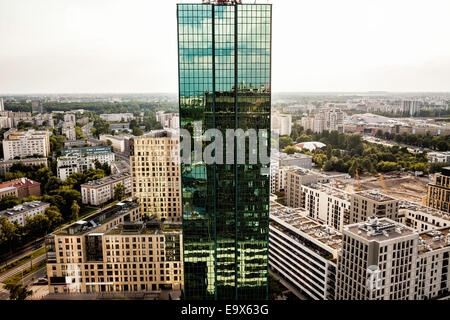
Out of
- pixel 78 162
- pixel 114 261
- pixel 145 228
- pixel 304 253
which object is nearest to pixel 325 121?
pixel 304 253

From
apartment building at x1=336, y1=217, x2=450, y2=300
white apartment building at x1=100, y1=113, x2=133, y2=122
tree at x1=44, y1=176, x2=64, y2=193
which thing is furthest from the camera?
white apartment building at x1=100, y1=113, x2=133, y2=122

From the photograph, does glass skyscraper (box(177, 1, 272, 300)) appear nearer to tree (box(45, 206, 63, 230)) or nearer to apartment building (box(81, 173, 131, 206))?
tree (box(45, 206, 63, 230))

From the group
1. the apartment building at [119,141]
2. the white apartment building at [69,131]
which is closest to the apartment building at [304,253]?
the apartment building at [119,141]

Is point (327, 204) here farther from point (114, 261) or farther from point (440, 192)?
point (114, 261)

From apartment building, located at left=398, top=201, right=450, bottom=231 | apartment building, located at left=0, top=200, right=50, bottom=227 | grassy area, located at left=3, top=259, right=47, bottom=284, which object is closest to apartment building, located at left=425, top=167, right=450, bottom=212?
apartment building, located at left=398, top=201, right=450, bottom=231

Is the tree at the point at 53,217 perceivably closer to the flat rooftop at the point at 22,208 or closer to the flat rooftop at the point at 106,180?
the flat rooftop at the point at 22,208
